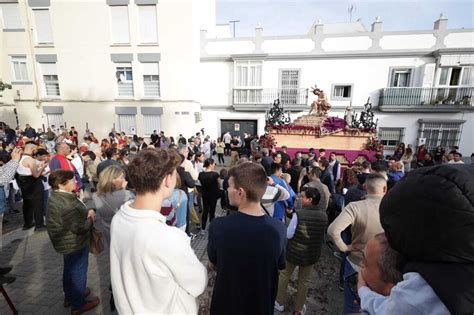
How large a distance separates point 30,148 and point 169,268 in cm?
543

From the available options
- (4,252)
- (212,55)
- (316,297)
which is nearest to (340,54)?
(212,55)

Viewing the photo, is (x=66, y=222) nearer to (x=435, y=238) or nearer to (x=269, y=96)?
(x=435, y=238)

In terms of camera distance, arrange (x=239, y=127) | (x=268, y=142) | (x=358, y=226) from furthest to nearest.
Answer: (x=239, y=127), (x=268, y=142), (x=358, y=226)

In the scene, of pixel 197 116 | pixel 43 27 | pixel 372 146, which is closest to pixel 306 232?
pixel 372 146

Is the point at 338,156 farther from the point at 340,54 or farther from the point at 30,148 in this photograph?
the point at 30,148

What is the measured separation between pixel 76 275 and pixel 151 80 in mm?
14685

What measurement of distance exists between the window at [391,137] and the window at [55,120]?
69.6 ft

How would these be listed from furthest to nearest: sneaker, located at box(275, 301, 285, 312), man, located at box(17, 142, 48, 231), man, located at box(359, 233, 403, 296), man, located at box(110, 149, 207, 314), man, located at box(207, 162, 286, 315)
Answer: man, located at box(17, 142, 48, 231) → sneaker, located at box(275, 301, 285, 312) → man, located at box(207, 162, 286, 315) → man, located at box(110, 149, 207, 314) → man, located at box(359, 233, 403, 296)

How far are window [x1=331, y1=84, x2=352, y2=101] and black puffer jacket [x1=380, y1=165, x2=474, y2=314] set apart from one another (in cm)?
1616

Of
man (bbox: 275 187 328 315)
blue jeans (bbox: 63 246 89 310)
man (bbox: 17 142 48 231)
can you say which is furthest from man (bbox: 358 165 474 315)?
man (bbox: 17 142 48 231)

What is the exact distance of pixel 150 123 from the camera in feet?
51.4

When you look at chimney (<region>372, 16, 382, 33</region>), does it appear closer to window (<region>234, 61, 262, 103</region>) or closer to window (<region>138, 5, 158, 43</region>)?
window (<region>234, 61, 262, 103</region>)

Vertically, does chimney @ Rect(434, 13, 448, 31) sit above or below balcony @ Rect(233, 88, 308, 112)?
above

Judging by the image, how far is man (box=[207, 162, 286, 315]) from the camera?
1713 mm
